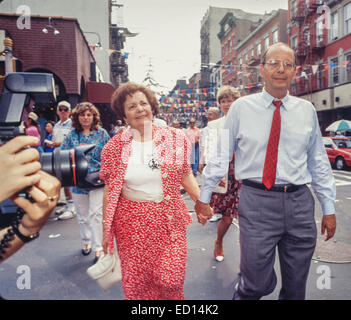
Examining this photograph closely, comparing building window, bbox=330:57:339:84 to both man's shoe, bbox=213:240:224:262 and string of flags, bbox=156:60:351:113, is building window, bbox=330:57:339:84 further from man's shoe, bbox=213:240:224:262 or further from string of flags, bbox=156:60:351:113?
man's shoe, bbox=213:240:224:262

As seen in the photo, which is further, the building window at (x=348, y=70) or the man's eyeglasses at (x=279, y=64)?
the building window at (x=348, y=70)

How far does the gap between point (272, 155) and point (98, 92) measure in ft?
34.9

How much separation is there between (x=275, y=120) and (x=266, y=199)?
1.84 feet

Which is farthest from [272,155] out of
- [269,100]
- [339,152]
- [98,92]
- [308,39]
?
[308,39]

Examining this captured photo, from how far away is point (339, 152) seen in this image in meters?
11.0

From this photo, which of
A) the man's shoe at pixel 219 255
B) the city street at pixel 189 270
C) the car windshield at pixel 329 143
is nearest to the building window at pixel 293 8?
the car windshield at pixel 329 143

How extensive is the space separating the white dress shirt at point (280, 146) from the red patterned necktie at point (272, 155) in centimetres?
3

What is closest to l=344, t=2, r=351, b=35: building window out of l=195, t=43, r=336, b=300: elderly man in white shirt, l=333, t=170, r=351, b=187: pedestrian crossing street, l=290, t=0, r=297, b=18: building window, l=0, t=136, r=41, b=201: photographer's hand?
l=290, t=0, r=297, b=18: building window

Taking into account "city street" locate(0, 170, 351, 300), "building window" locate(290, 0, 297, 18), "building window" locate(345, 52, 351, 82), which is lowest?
"city street" locate(0, 170, 351, 300)

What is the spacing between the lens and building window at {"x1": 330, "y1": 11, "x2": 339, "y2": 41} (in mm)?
16755

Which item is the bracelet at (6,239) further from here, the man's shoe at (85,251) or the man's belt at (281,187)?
the man's shoe at (85,251)

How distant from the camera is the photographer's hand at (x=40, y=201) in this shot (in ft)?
2.30
